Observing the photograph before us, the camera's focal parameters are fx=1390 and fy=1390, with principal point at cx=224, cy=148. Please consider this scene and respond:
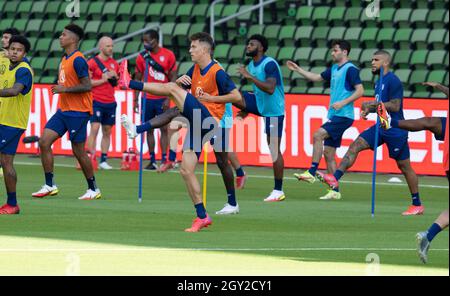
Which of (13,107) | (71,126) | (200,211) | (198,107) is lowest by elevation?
(200,211)

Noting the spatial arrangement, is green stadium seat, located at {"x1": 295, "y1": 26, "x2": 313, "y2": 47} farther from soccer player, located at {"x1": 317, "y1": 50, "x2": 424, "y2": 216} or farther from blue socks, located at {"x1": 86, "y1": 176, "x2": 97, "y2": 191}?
blue socks, located at {"x1": 86, "y1": 176, "x2": 97, "y2": 191}

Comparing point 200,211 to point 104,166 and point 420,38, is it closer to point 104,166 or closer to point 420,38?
point 104,166

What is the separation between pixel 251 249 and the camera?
1516 cm

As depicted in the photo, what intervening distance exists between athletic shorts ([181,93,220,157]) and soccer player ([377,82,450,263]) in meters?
2.10

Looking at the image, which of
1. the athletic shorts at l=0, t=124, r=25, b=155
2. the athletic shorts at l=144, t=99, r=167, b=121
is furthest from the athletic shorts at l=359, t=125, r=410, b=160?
the athletic shorts at l=144, t=99, r=167, b=121

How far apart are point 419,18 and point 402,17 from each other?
45 cm

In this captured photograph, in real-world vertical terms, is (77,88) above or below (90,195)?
above

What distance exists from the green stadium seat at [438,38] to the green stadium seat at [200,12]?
6456 mm

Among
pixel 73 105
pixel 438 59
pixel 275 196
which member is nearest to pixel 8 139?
pixel 73 105

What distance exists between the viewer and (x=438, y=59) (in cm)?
3023
